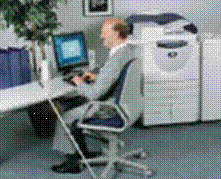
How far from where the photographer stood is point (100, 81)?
3307 mm

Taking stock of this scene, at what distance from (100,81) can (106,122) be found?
298 millimetres

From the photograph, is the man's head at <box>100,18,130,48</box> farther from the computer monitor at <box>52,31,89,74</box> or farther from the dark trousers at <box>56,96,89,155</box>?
the computer monitor at <box>52,31,89,74</box>

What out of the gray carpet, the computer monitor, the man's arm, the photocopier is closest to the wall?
the photocopier

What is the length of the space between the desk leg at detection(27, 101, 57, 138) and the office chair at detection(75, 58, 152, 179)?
3.25 ft

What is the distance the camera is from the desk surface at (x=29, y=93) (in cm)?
313

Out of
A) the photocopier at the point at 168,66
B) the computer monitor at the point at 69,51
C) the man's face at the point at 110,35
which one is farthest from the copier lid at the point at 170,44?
the man's face at the point at 110,35

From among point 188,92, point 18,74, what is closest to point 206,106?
point 188,92

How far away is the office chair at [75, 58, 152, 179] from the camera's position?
318 centimetres

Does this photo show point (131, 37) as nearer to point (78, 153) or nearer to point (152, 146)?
point (152, 146)

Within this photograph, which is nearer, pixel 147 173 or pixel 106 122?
pixel 106 122

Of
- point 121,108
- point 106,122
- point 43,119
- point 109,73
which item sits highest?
point 109,73

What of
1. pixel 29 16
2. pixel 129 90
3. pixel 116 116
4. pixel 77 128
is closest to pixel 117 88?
pixel 129 90

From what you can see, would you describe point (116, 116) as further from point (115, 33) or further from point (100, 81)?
point (115, 33)

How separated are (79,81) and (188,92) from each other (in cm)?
158
